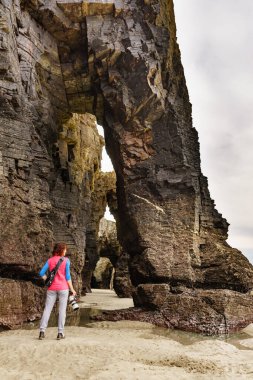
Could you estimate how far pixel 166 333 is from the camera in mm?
10977

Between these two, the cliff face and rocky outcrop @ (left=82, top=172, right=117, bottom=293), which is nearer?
the cliff face

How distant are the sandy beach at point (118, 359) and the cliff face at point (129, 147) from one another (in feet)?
11.2

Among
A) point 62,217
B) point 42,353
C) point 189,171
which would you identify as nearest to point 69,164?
point 62,217

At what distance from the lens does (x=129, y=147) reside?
54.2 ft

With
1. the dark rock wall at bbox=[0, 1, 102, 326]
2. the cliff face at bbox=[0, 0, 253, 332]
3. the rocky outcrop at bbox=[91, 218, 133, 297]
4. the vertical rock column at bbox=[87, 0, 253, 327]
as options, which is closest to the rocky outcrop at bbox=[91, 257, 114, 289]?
the rocky outcrop at bbox=[91, 218, 133, 297]

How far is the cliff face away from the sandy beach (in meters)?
3.42

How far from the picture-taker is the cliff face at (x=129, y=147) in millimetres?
12375

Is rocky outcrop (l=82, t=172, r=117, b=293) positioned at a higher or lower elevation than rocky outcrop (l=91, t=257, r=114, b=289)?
higher

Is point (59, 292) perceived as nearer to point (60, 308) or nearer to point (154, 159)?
point (60, 308)

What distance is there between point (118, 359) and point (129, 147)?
1112 cm

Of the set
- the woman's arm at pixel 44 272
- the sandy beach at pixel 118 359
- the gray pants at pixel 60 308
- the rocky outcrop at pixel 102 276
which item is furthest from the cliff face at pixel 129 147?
the rocky outcrop at pixel 102 276

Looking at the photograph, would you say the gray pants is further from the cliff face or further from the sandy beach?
the cliff face

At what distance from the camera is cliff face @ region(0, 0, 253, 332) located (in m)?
12.4

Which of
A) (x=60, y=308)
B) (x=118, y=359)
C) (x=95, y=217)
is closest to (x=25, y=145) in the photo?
(x=60, y=308)
